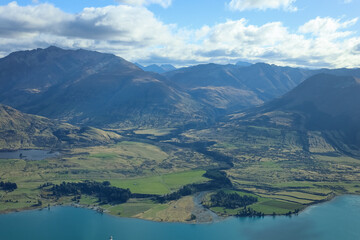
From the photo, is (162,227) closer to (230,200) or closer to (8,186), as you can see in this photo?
(230,200)

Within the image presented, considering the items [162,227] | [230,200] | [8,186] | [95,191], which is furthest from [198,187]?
[8,186]

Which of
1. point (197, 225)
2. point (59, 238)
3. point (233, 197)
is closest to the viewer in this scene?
point (59, 238)

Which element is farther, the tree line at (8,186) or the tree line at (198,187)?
the tree line at (8,186)

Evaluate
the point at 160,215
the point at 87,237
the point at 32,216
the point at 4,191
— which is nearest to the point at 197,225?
the point at 160,215

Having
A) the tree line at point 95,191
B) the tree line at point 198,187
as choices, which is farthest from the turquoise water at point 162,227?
the tree line at point 198,187

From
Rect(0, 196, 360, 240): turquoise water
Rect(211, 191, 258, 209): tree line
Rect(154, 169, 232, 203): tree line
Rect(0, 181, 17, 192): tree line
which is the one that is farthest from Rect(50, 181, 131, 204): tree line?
Rect(211, 191, 258, 209): tree line

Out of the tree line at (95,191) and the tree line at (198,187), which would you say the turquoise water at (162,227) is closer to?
the tree line at (95,191)

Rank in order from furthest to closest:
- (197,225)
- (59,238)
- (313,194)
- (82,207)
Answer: (313,194), (82,207), (197,225), (59,238)

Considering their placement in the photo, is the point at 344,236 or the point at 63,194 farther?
the point at 63,194

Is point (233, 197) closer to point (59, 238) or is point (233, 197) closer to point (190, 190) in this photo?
point (190, 190)

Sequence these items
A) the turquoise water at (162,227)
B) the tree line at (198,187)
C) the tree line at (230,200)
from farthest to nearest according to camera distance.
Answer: the tree line at (198,187)
the tree line at (230,200)
the turquoise water at (162,227)
